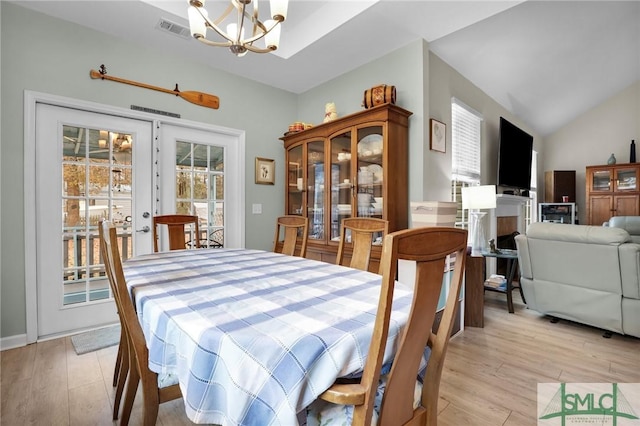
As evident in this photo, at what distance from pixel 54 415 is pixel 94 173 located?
1.91 metres

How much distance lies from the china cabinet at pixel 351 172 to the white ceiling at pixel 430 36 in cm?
70

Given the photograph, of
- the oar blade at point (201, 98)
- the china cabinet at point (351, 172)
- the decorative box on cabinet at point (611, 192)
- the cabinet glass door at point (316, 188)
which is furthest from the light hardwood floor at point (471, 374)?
the decorative box on cabinet at point (611, 192)

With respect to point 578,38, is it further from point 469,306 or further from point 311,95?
point 469,306

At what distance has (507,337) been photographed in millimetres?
2475

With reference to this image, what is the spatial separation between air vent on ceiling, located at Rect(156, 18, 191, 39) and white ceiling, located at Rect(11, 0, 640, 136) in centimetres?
5

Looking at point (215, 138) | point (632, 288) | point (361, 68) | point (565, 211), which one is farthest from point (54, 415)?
point (565, 211)

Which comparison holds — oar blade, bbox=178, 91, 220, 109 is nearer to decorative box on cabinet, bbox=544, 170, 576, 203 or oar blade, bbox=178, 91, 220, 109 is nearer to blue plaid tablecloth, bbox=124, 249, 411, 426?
blue plaid tablecloth, bbox=124, 249, 411, 426

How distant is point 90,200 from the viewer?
2619 millimetres

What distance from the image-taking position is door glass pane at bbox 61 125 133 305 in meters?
2.52

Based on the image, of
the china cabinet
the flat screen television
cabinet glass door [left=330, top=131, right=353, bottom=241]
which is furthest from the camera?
the flat screen television

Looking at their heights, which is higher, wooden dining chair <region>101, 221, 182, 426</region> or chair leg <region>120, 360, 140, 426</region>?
wooden dining chair <region>101, 221, 182, 426</region>

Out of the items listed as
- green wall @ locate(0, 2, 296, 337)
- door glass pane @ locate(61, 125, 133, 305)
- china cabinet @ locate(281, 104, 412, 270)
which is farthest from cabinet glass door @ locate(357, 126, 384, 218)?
door glass pane @ locate(61, 125, 133, 305)

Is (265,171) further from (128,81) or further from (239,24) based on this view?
(239,24)

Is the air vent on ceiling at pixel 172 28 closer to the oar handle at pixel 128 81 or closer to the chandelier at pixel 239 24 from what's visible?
the oar handle at pixel 128 81
